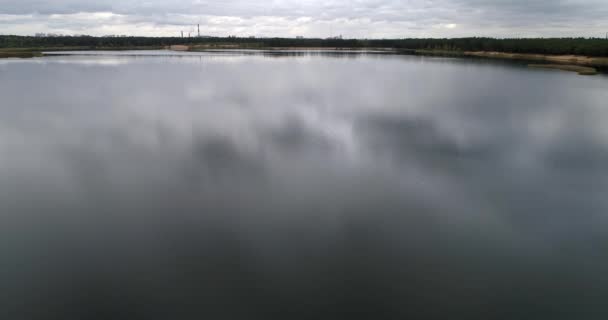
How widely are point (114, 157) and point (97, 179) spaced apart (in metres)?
1.68

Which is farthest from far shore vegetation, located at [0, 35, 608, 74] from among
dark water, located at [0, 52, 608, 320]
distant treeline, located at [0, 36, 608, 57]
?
dark water, located at [0, 52, 608, 320]

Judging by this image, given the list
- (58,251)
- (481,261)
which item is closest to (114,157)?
(58,251)

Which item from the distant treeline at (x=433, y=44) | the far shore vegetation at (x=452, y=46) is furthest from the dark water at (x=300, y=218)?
the distant treeline at (x=433, y=44)

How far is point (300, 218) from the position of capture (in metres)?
6.74

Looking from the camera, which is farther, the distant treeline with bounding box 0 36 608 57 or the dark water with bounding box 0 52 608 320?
the distant treeline with bounding box 0 36 608 57

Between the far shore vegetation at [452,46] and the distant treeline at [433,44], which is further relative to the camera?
the distant treeline at [433,44]

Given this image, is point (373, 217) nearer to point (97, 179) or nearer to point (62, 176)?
point (97, 179)

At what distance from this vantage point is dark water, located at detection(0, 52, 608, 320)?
4773mm

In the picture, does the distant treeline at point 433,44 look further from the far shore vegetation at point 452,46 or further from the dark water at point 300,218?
the dark water at point 300,218

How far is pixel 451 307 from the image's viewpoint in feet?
15.3

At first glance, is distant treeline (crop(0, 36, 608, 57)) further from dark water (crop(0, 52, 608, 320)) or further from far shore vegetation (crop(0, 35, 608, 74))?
dark water (crop(0, 52, 608, 320))

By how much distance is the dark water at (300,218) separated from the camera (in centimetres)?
477

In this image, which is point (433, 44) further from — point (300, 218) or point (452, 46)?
point (300, 218)

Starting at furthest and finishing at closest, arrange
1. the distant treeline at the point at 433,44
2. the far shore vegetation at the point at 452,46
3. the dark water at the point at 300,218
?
the distant treeline at the point at 433,44, the far shore vegetation at the point at 452,46, the dark water at the point at 300,218
